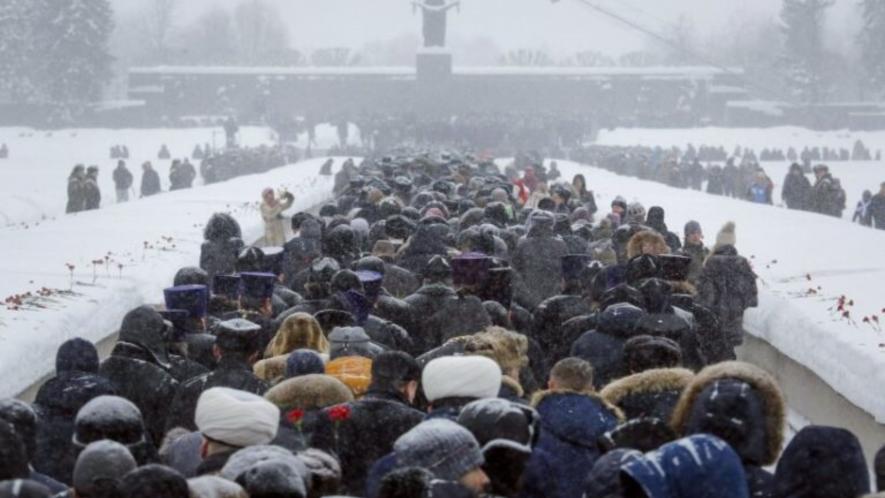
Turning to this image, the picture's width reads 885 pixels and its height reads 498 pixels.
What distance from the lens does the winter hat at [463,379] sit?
6168mm

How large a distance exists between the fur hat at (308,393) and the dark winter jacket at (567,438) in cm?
86

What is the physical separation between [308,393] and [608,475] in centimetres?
174

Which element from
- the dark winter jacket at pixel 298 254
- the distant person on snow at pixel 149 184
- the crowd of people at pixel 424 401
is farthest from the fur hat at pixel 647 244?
the distant person on snow at pixel 149 184

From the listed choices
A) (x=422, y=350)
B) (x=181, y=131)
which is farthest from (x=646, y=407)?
(x=181, y=131)

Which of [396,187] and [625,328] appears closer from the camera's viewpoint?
[625,328]

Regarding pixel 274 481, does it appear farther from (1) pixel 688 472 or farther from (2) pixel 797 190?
(2) pixel 797 190

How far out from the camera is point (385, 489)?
15.6 feet

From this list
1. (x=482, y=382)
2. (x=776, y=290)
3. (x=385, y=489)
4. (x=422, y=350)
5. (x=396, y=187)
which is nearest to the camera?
(x=385, y=489)

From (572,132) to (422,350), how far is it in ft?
242

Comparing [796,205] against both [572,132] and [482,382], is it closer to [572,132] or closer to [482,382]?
[482,382]

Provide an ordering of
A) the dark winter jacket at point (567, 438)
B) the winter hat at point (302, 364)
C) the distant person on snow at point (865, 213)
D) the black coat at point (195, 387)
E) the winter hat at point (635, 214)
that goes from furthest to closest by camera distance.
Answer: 1. the distant person on snow at point (865, 213)
2. the winter hat at point (635, 214)
3. the black coat at point (195, 387)
4. the winter hat at point (302, 364)
5. the dark winter jacket at point (567, 438)

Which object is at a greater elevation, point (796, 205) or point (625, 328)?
point (625, 328)

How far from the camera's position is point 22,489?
4.97 metres

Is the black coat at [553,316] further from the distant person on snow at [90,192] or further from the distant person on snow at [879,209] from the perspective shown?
the distant person on snow at [90,192]
